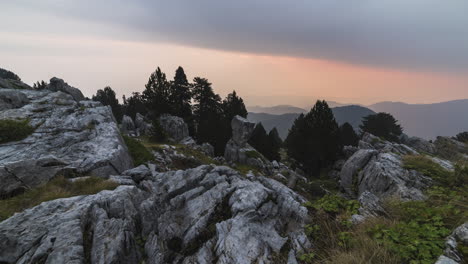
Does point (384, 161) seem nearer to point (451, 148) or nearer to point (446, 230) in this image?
point (451, 148)

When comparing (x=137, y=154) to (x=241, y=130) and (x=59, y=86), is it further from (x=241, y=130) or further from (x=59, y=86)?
(x=59, y=86)

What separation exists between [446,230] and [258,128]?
172 ft

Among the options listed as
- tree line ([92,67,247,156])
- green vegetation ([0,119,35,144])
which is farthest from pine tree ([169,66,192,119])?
green vegetation ([0,119,35,144])

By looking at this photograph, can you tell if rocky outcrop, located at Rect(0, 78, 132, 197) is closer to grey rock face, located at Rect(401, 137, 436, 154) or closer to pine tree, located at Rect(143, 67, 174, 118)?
pine tree, located at Rect(143, 67, 174, 118)

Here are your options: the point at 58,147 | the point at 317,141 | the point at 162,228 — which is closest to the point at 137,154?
the point at 58,147

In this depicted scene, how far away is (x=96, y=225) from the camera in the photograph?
7566mm

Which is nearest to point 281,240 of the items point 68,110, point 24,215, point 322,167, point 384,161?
point 24,215

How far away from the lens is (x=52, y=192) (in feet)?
31.6

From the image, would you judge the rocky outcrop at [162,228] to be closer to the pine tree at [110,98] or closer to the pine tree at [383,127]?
the pine tree at [383,127]

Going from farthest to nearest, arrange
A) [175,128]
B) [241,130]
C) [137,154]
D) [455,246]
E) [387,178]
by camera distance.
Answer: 1. [175,128]
2. [241,130]
3. [137,154]
4. [387,178]
5. [455,246]

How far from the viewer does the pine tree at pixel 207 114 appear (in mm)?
49219

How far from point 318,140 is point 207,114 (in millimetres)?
28236

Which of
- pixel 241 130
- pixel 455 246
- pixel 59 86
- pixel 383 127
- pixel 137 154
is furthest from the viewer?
pixel 383 127

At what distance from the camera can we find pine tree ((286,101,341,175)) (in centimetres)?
4309
